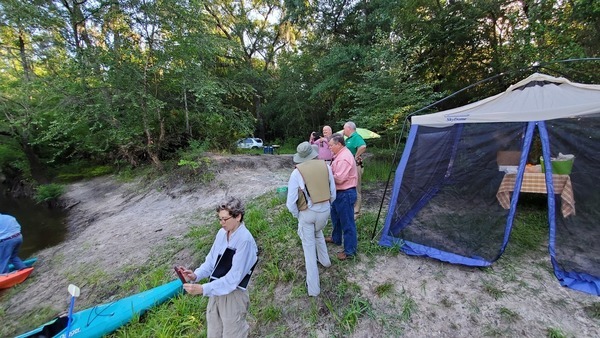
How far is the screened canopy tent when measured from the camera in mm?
2924

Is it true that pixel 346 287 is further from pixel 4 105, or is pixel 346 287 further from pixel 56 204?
pixel 4 105

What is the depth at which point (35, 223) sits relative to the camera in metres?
9.34

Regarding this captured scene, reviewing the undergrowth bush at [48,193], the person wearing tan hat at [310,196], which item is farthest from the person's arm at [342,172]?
the undergrowth bush at [48,193]

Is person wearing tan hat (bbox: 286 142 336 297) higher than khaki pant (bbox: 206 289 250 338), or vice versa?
person wearing tan hat (bbox: 286 142 336 297)

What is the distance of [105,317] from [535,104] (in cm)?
542

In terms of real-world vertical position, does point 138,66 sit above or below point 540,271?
above

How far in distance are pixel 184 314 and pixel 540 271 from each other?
410 centimetres

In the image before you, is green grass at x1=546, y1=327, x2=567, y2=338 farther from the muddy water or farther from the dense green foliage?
the muddy water

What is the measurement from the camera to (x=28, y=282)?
4961 millimetres

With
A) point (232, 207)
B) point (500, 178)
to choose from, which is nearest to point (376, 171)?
point (500, 178)

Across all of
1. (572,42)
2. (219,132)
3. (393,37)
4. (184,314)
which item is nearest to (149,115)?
(219,132)

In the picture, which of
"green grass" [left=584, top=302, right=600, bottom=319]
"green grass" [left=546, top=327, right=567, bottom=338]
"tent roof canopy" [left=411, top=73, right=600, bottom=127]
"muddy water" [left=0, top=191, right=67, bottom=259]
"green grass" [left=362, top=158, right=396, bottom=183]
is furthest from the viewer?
"muddy water" [left=0, top=191, right=67, bottom=259]

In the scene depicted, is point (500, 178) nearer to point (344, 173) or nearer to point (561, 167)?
point (561, 167)

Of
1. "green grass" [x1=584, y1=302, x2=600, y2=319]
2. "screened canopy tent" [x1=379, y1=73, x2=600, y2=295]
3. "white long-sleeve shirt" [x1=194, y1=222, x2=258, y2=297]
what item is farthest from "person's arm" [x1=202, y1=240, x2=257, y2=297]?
"green grass" [x1=584, y1=302, x2=600, y2=319]
